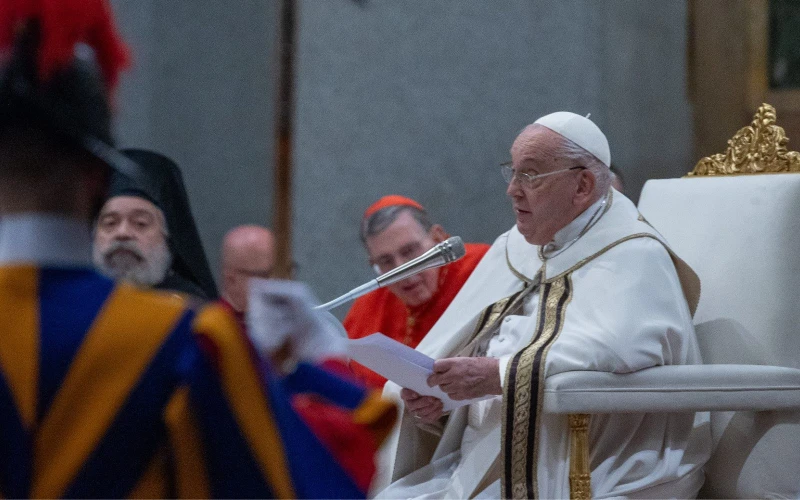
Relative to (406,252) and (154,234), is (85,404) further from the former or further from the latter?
(406,252)

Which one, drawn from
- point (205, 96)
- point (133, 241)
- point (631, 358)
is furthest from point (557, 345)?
point (133, 241)

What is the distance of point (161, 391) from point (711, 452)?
2491 millimetres

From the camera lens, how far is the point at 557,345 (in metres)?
3.17

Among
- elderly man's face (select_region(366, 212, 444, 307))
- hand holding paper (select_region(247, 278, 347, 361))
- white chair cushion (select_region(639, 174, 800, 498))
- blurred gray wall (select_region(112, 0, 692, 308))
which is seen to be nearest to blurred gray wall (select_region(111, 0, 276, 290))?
elderly man's face (select_region(366, 212, 444, 307))

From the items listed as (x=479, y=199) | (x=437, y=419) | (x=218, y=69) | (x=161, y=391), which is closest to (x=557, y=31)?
(x=479, y=199)

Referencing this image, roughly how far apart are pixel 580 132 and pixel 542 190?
0.23 m

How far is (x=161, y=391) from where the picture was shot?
128cm

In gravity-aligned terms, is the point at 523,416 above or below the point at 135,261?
below

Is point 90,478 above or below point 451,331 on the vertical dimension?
above

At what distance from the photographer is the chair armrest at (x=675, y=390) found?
118 inches

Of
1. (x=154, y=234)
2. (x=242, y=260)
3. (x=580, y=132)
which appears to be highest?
(x=580, y=132)

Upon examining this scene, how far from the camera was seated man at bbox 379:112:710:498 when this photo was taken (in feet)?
10.3

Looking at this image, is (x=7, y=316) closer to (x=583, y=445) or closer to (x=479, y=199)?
(x=583, y=445)

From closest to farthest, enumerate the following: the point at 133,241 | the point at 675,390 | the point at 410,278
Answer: the point at 675,390 → the point at 133,241 → the point at 410,278
